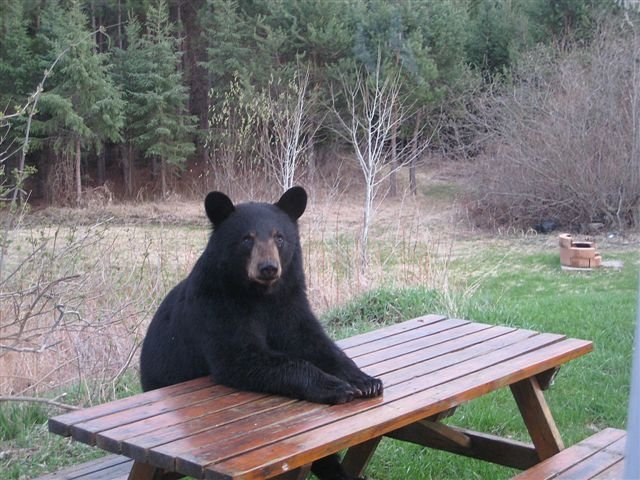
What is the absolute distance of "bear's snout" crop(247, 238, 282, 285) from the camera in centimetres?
279

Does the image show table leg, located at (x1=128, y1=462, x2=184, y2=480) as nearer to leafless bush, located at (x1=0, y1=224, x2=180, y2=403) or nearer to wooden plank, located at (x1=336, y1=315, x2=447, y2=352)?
wooden plank, located at (x1=336, y1=315, x2=447, y2=352)

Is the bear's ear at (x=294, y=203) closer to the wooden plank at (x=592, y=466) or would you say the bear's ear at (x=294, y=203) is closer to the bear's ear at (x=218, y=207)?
the bear's ear at (x=218, y=207)

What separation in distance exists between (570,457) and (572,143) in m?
13.4

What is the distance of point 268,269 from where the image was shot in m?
2.79

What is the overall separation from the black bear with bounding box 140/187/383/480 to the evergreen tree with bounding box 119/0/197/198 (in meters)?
20.0

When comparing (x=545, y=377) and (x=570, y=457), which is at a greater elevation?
(x=545, y=377)

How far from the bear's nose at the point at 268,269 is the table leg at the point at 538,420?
4.24 ft

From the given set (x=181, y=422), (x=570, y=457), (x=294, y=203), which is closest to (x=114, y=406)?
(x=181, y=422)

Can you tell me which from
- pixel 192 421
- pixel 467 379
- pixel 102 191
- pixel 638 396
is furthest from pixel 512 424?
pixel 102 191

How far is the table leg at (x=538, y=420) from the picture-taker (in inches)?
135

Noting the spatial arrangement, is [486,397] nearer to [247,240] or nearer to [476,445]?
[476,445]

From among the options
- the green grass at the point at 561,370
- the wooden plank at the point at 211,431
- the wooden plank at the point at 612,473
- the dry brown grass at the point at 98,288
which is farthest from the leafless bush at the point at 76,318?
the wooden plank at the point at 612,473

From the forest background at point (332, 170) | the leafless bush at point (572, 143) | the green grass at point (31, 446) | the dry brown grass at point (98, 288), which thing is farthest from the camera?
the leafless bush at point (572, 143)

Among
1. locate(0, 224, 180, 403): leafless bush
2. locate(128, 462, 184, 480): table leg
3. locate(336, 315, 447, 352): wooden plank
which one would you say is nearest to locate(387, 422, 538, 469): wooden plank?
locate(336, 315, 447, 352): wooden plank
